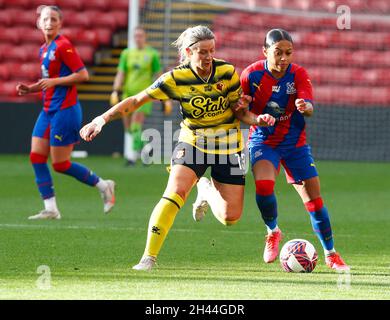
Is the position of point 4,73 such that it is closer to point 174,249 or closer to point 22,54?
point 22,54

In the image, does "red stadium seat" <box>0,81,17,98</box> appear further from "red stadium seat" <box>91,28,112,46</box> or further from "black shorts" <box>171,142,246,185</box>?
"black shorts" <box>171,142,246,185</box>

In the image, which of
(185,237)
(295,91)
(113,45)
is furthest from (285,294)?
(113,45)

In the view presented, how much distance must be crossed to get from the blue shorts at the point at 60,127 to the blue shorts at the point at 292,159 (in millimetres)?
3094

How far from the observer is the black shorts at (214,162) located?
788 cm

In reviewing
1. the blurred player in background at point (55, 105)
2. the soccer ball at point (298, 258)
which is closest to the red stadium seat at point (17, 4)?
the blurred player in background at point (55, 105)

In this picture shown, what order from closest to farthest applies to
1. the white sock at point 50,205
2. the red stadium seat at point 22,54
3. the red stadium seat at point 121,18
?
the white sock at point 50,205 → the red stadium seat at point 22,54 → the red stadium seat at point 121,18

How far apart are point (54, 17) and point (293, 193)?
16.2ft

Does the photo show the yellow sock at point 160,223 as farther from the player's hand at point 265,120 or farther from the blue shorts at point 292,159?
the blue shorts at point 292,159

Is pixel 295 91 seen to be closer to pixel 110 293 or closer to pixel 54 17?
pixel 110 293

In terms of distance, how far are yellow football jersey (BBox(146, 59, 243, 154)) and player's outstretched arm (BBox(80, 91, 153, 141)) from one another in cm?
11

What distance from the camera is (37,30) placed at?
2312 cm

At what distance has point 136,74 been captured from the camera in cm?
1819

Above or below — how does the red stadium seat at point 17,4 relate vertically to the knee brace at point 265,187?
above

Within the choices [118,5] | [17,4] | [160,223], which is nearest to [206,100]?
Result: [160,223]
